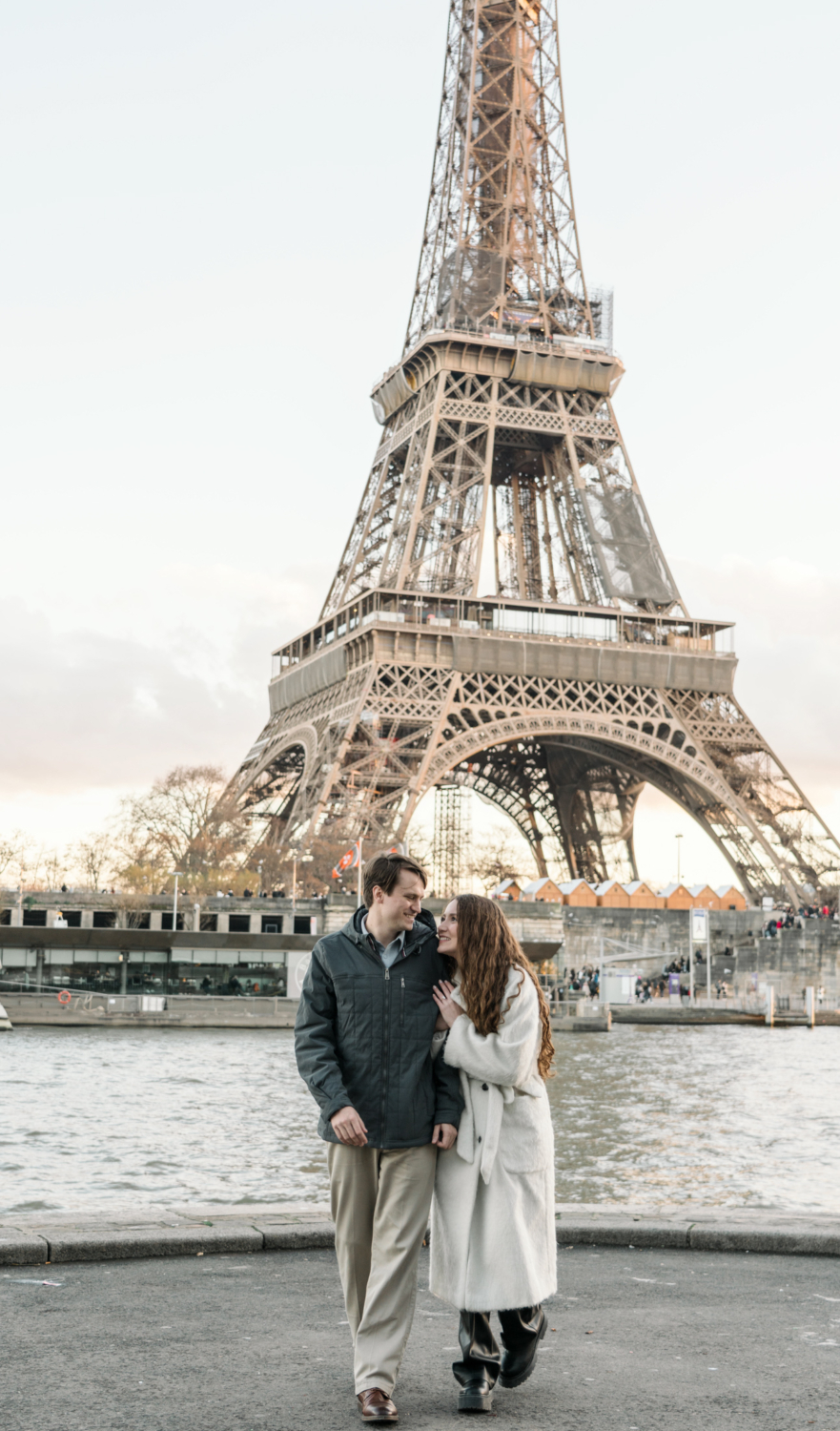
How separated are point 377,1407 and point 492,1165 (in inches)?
36.6

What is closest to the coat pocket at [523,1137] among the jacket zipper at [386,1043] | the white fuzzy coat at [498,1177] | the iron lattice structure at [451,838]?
the white fuzzy coat at [498,1177]

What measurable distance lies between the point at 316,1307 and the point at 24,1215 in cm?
273

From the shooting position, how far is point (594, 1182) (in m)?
15.6

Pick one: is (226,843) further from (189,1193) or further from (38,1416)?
(38,1416)

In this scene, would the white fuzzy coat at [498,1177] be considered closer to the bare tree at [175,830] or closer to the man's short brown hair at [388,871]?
the man's short brown hair at [388,871]

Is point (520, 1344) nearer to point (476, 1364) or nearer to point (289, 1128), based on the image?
point (476, 1364)

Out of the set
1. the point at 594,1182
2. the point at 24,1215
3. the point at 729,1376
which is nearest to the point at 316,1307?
the point at 729,1376

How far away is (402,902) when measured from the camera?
18.7 feet

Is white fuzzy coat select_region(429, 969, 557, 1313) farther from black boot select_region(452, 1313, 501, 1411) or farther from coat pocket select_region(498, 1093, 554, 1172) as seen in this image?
black boot select_region(452, 1313, 501, 1411)

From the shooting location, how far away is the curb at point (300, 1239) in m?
7.62

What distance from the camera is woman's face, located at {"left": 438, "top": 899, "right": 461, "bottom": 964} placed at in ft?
18.8

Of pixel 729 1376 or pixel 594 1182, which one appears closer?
pixel 729 1376

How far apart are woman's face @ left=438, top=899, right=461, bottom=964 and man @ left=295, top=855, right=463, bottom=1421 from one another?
0.08 metres

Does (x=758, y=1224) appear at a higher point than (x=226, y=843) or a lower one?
lower
